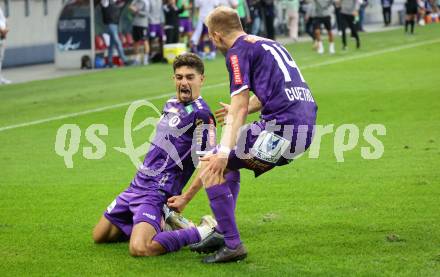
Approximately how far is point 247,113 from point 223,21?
684 millimetres

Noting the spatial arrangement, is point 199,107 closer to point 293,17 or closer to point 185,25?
point 185,25

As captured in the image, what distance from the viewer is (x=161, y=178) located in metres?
8.87

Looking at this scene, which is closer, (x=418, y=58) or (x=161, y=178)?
(x=161, y=178)

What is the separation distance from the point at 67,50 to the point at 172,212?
71.8ft

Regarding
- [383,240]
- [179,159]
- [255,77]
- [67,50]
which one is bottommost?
[67,50]

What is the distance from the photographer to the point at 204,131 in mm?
8773

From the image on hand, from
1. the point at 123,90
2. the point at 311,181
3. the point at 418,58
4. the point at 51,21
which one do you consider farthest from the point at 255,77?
the point at 51,21

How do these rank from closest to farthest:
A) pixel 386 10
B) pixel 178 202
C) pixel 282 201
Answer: pixel 178 202
pixel 282 201
pixel 386 10

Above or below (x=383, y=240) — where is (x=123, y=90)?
below

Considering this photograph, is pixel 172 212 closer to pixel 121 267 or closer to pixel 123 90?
pixel 121 267

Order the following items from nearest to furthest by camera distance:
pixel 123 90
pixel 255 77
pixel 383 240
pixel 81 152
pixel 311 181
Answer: pixel 255 77
pixel 383 240
pixel 311 181
pixel 81 152
pixel 123 90

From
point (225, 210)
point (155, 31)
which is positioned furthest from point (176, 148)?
point (155, 31)

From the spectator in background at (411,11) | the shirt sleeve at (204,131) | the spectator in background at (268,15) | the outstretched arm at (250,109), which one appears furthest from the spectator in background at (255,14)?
the outstretched arm at (250,109)

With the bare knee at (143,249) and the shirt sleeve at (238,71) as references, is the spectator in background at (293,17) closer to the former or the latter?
the bare knee at (143,249)
